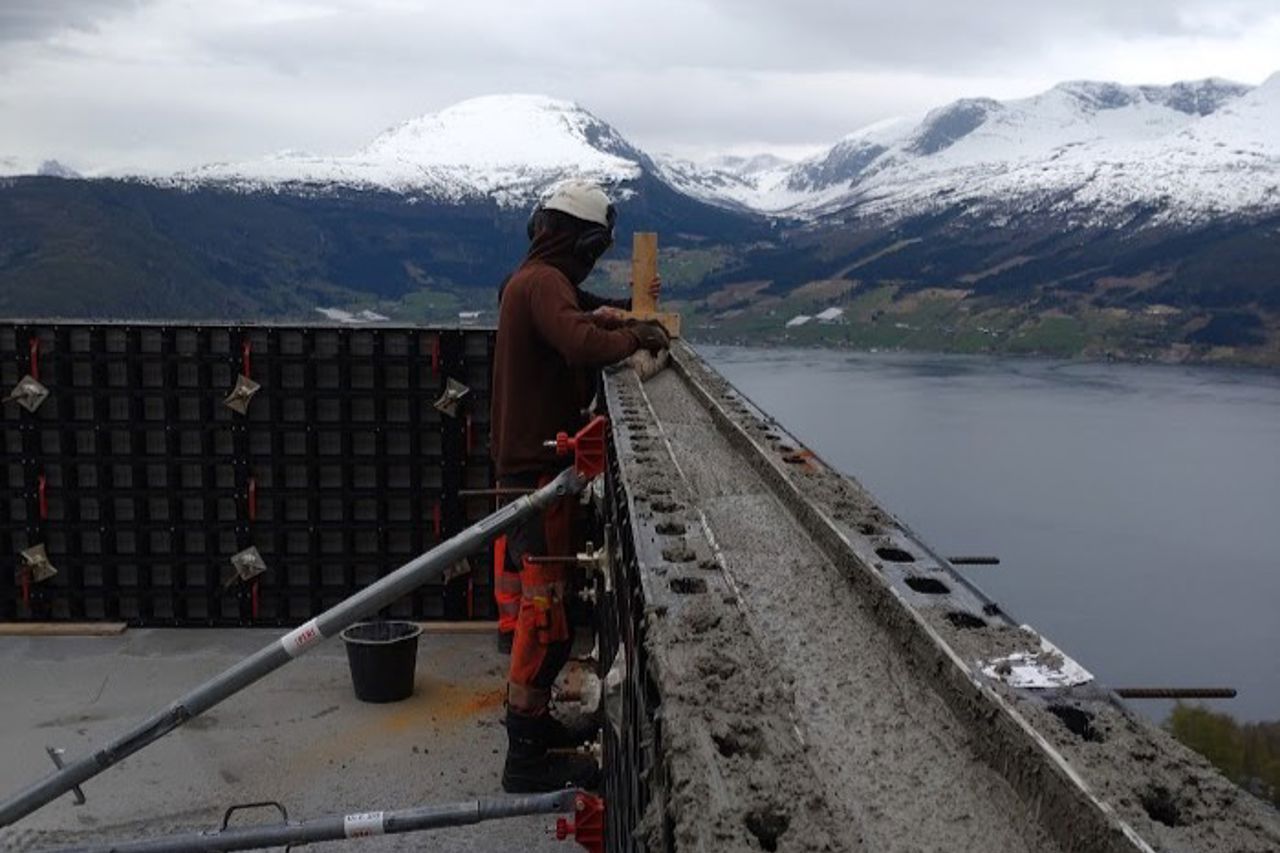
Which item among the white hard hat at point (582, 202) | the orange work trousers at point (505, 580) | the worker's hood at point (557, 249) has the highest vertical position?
the white hard hat at point (582, 202)

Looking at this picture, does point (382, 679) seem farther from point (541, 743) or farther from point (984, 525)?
point (984, 525)

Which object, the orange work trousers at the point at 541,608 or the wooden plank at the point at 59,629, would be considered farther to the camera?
the wooden plank at the point at 59,629

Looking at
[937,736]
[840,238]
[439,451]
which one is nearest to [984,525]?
[439,451]

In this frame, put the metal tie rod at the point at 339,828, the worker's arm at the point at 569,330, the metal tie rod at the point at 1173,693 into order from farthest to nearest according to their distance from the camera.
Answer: the worker's arm at the point at 569,330
the metal tie rod at the point at 339,828
the metal tie rod at the point at 1173,693

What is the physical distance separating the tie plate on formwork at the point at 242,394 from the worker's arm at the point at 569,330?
14.0 ft

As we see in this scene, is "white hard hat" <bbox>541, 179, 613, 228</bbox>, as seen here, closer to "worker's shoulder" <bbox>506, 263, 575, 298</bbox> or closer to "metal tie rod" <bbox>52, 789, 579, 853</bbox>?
"worker's shoulder" <bbox>506, 263, 575, 298</bbox>

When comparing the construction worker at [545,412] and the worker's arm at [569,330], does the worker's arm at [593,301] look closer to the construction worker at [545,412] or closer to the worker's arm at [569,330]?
the construction worker at [545,412]

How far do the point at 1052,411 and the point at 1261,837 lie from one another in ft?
234

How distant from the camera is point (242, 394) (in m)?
8.62

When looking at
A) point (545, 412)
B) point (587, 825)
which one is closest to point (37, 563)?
point (545, 412)

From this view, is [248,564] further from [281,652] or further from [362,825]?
[362,825]

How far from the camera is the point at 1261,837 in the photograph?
1494 mm

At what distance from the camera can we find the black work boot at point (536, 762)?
537 centimetres

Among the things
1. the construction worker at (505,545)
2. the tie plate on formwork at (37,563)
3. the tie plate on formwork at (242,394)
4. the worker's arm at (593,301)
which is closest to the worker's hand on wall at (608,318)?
the construction worker at (505,545)
